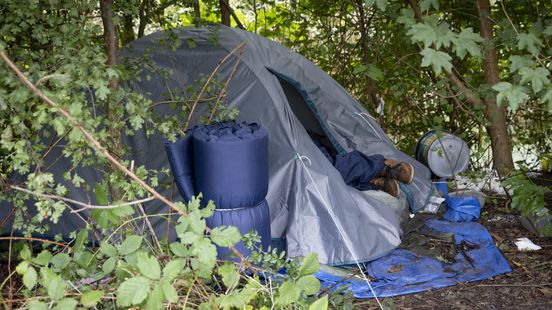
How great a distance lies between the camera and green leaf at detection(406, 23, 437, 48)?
2.40 m

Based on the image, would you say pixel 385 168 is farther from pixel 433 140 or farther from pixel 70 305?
pixel 70 305

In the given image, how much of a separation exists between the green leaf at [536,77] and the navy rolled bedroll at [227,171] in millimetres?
1407

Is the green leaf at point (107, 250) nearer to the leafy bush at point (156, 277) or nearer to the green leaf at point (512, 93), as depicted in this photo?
the leafy bush at point (156, 277)

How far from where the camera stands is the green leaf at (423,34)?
240 cm

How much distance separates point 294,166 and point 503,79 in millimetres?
2719

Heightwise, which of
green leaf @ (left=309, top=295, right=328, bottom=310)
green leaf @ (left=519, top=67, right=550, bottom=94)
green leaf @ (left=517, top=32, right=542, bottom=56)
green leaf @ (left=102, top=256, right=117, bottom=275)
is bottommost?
green leaf @ (left=309, top=295, right=328, bottom=310)

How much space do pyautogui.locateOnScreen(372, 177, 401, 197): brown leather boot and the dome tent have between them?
0.27m

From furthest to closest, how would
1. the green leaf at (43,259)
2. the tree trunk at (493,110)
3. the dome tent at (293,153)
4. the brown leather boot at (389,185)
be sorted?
1. the tree trunk at (493,110)
2. the brown leather boot at (389,185)
3. the dome tent at (293,153)
4. the green leaf at (43,259)

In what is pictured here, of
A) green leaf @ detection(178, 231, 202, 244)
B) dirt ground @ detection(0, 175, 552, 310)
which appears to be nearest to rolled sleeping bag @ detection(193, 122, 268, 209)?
dirt ground @ detection(0, 175, 552, 310)

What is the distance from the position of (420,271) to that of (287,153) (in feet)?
3.51

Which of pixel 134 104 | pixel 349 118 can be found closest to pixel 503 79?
pixel 349 118

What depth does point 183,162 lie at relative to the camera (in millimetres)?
3559

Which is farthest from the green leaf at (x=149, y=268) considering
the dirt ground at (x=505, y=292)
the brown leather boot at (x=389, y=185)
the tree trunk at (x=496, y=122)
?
the tree trunk at (x=496, y=122)

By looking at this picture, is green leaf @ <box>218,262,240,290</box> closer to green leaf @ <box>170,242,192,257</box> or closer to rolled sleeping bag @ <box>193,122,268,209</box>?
green leaf @ <box>170,242,192,257</box>
